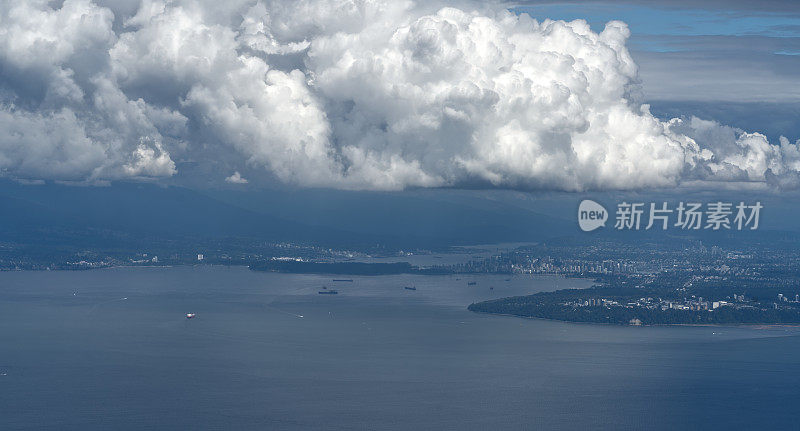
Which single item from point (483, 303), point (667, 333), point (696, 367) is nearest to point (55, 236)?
point (483, 303)

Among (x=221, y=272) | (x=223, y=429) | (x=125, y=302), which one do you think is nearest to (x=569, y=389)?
(x=223, y=429)

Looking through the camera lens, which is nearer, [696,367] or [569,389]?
[569,389]

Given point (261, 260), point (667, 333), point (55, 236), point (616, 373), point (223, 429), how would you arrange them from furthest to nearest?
1. point (55, 236)
2. point (261, 260)
3. point (667, 333)
4. point (616, 373)
5. point (223, 429)

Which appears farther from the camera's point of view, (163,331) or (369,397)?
(163,331)

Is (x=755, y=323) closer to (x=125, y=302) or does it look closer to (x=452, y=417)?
(x=452, y=417)

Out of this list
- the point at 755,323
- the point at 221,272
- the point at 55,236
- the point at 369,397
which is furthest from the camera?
the point at 55,236

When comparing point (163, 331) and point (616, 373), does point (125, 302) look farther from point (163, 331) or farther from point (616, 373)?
point (616, 373)
